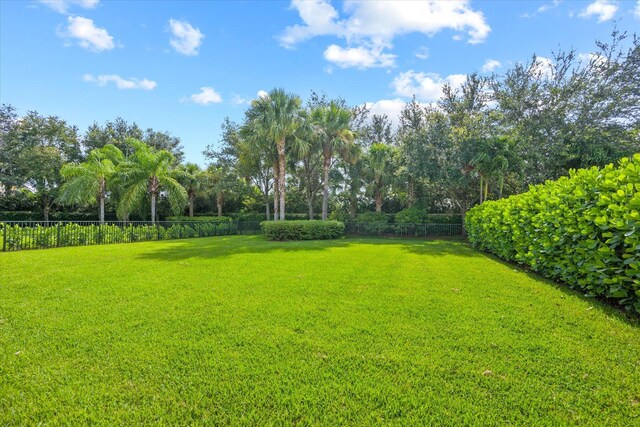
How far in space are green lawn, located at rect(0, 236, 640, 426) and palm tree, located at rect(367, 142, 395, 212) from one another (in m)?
14.7

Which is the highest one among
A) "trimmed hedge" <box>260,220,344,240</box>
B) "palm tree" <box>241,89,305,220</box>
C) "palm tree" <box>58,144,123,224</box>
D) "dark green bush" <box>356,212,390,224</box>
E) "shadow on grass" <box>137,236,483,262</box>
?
"palm tree" <box>241,89,305,220</box>

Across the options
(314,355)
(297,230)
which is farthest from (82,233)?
(314,355)

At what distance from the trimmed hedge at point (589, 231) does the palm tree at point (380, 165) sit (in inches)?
518

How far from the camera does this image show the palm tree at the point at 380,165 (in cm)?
1898

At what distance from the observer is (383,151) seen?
62.2 ft

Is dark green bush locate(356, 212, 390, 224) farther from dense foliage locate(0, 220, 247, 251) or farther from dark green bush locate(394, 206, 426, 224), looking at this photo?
dense foliage locate(0, 220, 247, 251)

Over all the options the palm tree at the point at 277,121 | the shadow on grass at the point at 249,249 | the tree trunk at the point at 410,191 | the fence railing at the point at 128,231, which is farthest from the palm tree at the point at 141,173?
the tree trunk at the point at 410,191

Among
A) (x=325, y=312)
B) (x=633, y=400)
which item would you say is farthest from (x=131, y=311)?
(x=633, y=400)

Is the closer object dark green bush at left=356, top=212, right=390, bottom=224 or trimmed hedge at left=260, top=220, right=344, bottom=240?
trimmed hedge at left=260, top=220, right=344, bottom=240

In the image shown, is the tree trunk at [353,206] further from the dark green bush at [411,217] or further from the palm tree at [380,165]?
the dark green bush at [411,217]

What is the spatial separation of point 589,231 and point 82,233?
14455 millimetres

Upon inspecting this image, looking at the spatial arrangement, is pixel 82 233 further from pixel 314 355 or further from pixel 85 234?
pixel 314 355

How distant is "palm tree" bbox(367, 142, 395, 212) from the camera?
62.3 feet

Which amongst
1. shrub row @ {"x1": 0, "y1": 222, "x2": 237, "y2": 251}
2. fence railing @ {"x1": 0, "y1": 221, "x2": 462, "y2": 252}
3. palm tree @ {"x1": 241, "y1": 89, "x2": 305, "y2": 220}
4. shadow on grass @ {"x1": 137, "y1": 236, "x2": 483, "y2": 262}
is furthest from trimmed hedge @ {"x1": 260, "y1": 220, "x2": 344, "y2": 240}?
shrub row @ {"x1": 0, "y1": 222, "x2": 237, "y2": 251}
